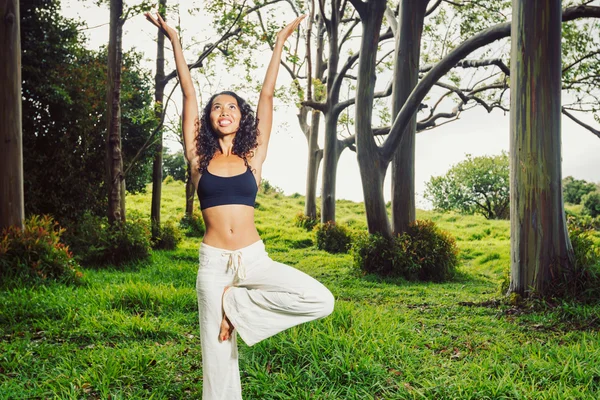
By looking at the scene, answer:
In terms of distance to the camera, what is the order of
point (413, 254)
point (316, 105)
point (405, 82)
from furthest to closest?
point (316, 105)
point (405, 82)
point (413, 254)

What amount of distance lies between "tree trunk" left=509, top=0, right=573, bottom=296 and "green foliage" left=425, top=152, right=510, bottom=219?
57.1ft

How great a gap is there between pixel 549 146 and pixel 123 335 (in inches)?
216

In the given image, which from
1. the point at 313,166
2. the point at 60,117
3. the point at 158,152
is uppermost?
the point at 60,117

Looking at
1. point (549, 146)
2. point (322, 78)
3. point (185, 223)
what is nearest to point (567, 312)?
point (549, 146)

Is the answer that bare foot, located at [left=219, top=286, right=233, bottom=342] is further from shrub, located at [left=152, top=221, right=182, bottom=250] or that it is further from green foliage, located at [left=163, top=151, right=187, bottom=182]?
green foliage, located at [left=163, top=151, right=187, bottom=182]

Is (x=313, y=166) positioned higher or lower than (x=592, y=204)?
higher

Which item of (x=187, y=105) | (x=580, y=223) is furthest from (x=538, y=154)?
(x=580, y=223)

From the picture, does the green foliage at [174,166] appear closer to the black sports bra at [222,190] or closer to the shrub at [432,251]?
the shrub at [432,251]

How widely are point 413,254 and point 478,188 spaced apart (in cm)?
1549

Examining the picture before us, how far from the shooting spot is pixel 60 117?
1255 cm

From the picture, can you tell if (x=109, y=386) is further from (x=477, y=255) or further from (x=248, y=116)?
(x=477, y=255)

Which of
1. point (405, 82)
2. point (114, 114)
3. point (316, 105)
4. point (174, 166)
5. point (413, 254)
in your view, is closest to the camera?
point (413, 254)

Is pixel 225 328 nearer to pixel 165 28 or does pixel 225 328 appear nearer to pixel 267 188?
pixel 165 28

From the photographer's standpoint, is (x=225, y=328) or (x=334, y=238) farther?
(x=334, y=238)
